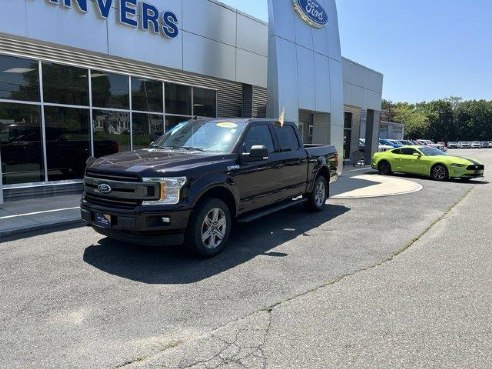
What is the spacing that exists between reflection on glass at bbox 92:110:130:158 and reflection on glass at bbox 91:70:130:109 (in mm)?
240

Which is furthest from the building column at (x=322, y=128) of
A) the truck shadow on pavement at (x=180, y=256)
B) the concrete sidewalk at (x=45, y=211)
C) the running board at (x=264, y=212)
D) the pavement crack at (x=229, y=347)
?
the pavement crack at (x=229, y=347)

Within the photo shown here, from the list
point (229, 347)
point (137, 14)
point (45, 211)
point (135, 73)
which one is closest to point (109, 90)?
point (135, 73)

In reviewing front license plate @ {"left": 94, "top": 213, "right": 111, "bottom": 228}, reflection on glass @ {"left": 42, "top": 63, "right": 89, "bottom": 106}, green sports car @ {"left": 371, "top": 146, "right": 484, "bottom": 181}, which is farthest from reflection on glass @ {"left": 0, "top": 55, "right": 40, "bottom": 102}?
green sports car @ {"left": 371, "top": 146, "right": 484, "bottom": 181}

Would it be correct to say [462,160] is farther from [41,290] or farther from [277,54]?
[41,290]

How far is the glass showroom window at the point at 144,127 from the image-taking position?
1221cm

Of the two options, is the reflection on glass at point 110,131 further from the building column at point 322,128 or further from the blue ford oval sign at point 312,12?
the building column at point 322,128

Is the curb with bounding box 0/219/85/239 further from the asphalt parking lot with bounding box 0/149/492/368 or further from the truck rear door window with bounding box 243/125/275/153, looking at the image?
the truck rear door window with bounding box 243/125/275/153

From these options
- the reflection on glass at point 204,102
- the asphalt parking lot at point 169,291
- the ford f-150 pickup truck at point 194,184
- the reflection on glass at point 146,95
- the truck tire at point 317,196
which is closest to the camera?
the asphalt parking lot at point 169,291

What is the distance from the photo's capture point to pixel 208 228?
5.45 metres

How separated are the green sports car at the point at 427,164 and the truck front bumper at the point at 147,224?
14551 millimetres

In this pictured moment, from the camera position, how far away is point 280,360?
3.06 m

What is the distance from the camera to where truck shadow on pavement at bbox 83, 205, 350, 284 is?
4.83 m

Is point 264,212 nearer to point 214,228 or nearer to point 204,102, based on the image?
point 214,228

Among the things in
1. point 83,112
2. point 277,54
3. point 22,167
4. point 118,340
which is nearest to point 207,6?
point 277,54
